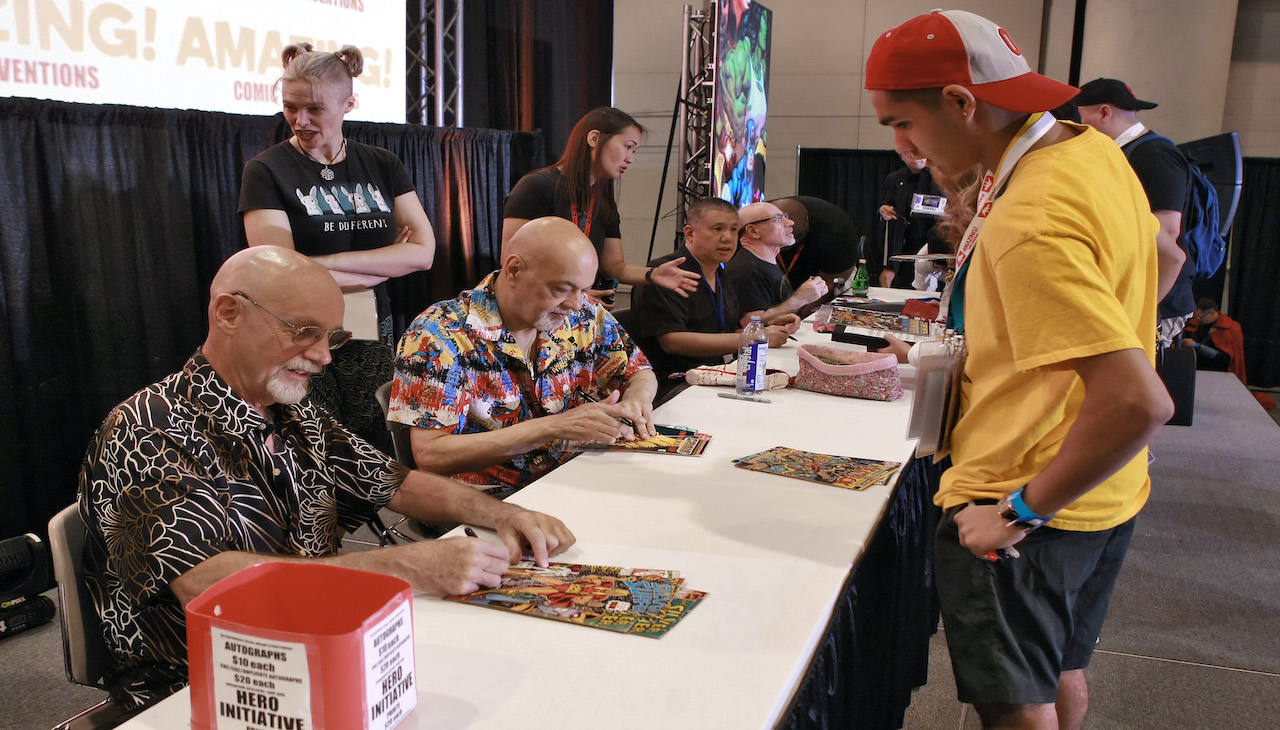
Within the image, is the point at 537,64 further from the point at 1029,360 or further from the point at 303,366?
the point at 1029,360

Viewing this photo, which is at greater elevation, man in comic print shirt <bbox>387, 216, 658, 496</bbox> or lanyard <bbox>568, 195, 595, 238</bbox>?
lanyard <bbox>568, 195, 595, 238</bbox>

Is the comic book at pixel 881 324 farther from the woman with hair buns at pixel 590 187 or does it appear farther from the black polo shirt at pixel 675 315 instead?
the woman with hair buns at pixel 590 187

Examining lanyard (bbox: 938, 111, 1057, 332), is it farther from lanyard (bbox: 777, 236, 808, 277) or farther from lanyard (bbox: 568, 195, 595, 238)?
lanyard (bbox: 777, 236, 808, 277)

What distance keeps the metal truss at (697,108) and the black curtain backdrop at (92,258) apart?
9.34 ft

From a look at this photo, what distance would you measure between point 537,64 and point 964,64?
607 cm

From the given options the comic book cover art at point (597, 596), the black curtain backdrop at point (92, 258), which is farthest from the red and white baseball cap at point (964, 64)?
the black curtain backdrop at point (92, 258)

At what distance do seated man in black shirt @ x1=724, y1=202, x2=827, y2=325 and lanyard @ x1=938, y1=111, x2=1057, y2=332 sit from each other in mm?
2116

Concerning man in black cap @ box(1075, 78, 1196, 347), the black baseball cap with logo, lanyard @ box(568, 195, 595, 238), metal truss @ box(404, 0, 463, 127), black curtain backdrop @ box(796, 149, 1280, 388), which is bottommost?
black curtain backdrop @ box(796, 149, 1280, 388)

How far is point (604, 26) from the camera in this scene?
26.1ft

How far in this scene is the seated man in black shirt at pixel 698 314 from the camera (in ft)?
10.5

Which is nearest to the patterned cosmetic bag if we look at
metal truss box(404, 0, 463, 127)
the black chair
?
the black chair

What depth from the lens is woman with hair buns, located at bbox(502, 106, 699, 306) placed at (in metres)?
3.12

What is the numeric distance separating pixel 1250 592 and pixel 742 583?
2.68m

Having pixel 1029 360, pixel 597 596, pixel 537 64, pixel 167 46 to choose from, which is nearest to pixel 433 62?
pixel 537 64
